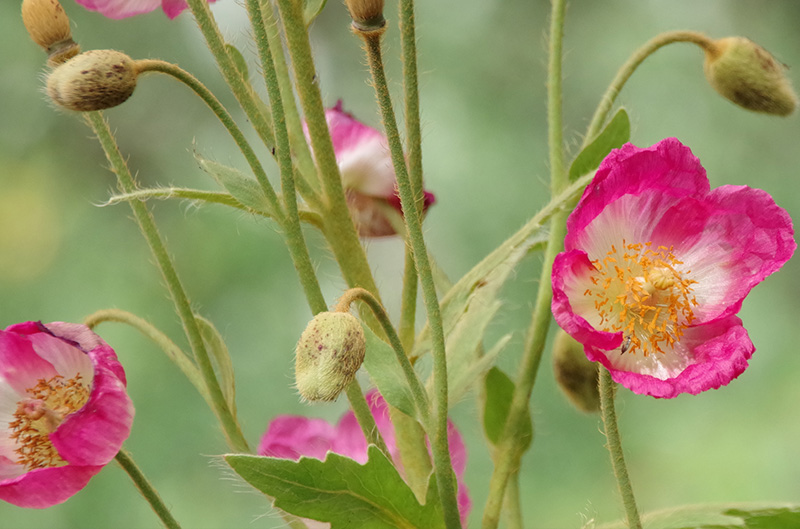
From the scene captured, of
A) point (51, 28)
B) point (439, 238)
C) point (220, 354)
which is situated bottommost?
point (220, 354)

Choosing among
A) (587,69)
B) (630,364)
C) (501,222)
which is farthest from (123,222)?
(630,364)

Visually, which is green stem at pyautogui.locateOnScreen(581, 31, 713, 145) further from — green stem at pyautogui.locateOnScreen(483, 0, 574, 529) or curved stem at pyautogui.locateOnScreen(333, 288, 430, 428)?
curved stem at pyautogui.locateOnScreen(333, 288, 430, 428)

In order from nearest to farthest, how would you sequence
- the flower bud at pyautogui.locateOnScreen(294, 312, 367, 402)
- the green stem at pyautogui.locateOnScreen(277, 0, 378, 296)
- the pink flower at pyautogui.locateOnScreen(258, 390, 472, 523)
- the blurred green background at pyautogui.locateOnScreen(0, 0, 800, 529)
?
the flower bud at pyautogui.locateOnScreen(294, 312, 367, 402), the green stem at pyautogui.locateOnScreen(277, 0, 378, 296), the pink flower at pyautogui.locateOnScreen(258, 390, 472, 523), the blurred green background at pyautogui.locateOnScreen(0, 0, 800, 529)

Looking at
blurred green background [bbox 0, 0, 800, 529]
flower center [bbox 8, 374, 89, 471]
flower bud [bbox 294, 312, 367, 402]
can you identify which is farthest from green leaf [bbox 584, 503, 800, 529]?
blurred green background [bbox 0, 0, 800, 529]

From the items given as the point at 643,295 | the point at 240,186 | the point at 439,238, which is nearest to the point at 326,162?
the point at 240,186

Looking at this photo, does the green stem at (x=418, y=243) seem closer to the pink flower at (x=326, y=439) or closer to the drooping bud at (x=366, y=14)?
the drooping bud at (x=366, y=14)

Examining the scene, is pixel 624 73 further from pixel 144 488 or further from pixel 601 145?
pixel 144 488
